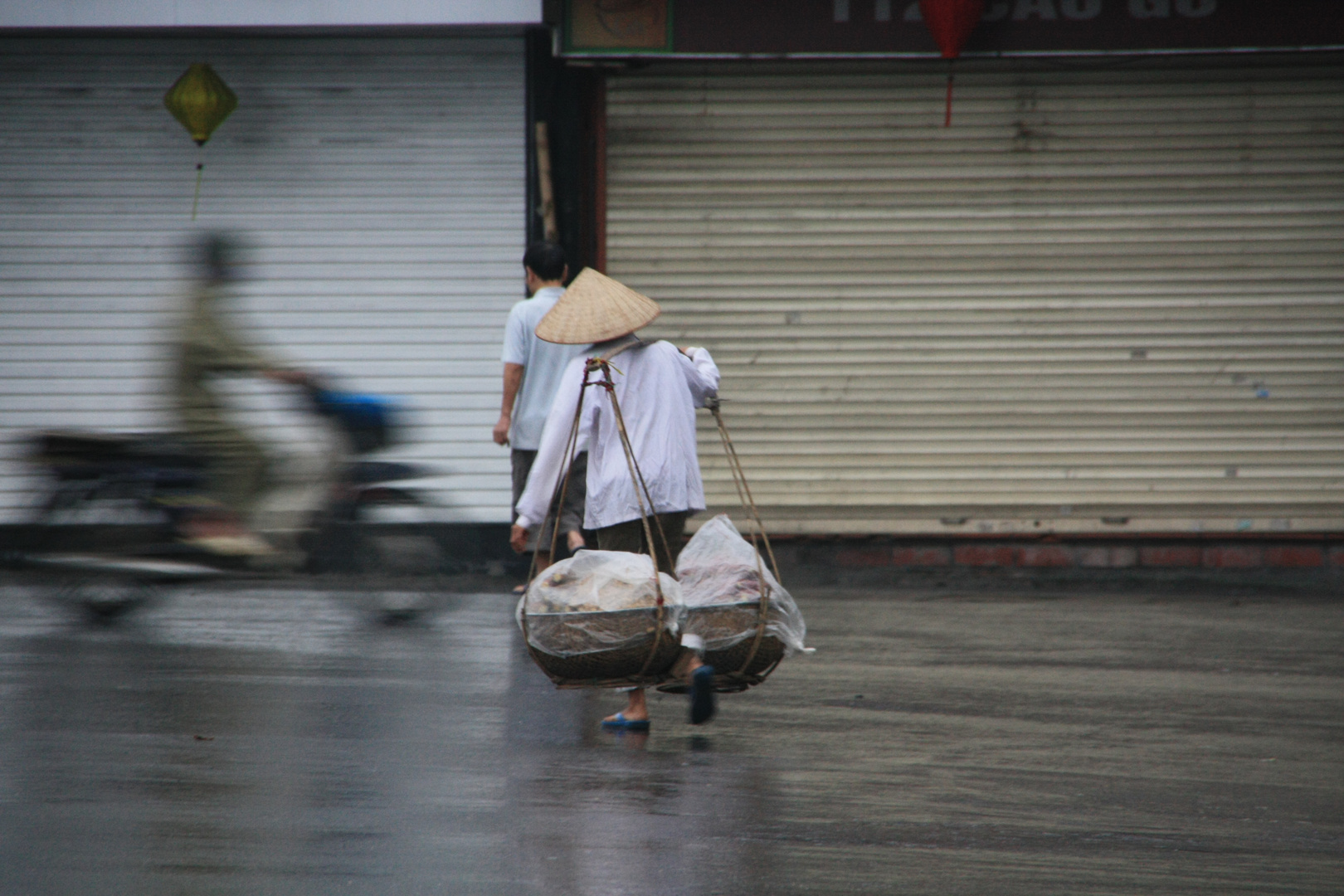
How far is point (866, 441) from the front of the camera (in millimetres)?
9891


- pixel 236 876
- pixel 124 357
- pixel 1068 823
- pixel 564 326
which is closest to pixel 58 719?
pixel 236 876

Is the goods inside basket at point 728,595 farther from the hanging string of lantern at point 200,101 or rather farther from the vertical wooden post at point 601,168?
the hanging string of lantern at point 200,101

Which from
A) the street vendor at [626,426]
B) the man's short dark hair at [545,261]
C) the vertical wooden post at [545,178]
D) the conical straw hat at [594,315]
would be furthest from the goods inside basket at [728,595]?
the vertical wooden post at [545,178]

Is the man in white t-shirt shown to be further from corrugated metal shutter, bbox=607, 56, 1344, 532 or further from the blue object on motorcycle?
corrugated metal shutter, bbox=607, 56, 1344, 532

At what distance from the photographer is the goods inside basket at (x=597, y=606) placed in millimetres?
4715

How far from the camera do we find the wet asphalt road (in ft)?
11.6

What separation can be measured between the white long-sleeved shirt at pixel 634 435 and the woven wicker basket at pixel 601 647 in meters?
0.54

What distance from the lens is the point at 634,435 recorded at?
5195 mm

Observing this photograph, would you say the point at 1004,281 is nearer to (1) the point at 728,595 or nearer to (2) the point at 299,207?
(2) the point at 299,207

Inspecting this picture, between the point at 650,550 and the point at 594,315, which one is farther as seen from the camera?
the point at 594,315

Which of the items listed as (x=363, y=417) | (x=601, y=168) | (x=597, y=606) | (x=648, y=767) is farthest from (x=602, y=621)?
(x=601, y=168)

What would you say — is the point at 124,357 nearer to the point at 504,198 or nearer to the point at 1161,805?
the point at 504,198

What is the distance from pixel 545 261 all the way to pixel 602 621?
3009 mm

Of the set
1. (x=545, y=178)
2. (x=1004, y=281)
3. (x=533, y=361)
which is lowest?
(x=533, y=361)
